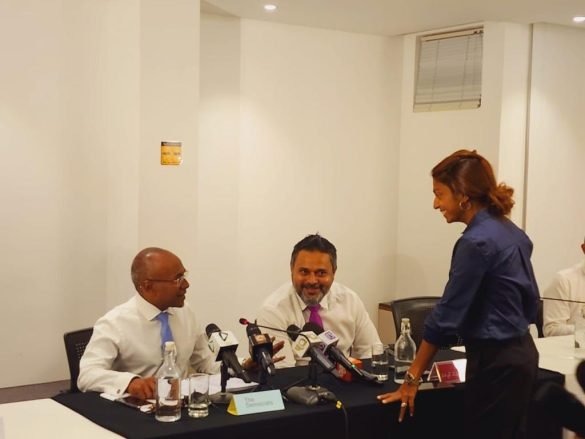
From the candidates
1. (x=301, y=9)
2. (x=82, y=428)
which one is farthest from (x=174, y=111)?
(x=82, y=428)

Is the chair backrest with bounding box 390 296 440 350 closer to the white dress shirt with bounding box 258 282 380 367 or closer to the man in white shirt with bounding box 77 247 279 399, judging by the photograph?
the white dress shirt with bounding box 258 282 380 367

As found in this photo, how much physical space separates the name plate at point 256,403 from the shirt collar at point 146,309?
642 millimetres

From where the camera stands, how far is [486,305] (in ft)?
8.27

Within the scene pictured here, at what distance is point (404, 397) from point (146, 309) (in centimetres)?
104

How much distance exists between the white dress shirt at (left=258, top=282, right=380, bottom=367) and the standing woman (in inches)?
31.2

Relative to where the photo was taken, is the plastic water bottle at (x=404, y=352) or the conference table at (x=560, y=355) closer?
the plastic water bottle at (x=404, y=352)

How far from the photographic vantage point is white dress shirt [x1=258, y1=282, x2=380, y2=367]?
333 cm

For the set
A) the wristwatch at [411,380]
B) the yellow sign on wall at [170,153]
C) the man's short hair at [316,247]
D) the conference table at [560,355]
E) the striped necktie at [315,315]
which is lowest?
the conference table at [560,355]

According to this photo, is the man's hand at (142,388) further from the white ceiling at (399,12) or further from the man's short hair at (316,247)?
the white ceiling at (399,12)

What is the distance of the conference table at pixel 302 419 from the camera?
2.29 meters

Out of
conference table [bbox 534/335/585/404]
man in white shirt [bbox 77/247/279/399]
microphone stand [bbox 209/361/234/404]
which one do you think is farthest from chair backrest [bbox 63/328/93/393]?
conference table [bbox 534/335/585/404]

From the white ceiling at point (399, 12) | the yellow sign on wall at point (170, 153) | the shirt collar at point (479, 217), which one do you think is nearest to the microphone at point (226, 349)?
the shirt collar at point (479, 217)

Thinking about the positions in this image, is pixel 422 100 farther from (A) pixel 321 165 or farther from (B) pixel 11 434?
(B) pixel 11 434

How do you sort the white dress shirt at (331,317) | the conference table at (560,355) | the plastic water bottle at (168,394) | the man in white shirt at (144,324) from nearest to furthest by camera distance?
the plastic water bottle at (168,394) → the man in white shirt at (144,324) → the conference table at (560,355) → the white dress shirt at (331,317)
